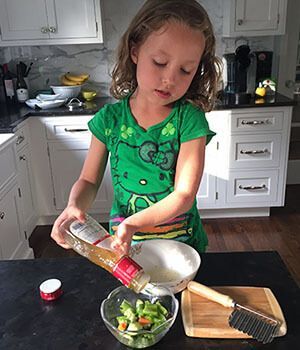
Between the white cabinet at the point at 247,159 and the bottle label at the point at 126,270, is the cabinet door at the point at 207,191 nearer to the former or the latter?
the white cabinet at the point at 247,159

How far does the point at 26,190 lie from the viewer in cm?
265

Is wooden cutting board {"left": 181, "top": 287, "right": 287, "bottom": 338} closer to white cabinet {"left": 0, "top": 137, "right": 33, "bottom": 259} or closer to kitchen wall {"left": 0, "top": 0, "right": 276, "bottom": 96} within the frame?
white cabinet {"left": 0, "top": 137, "right": 33, "bottom": 259}

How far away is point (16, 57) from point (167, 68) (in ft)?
8.57

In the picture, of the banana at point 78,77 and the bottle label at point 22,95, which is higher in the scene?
the banana at point 78,77

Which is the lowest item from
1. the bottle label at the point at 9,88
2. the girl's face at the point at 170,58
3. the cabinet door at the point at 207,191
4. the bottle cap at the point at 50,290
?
the cabinet door at the point at 207,191

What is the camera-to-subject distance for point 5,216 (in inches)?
86.4

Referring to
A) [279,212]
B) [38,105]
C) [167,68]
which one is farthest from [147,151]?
[279,212]

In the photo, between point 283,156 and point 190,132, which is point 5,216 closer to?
point 190,132

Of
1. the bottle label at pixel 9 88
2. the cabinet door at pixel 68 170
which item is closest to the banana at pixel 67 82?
the bottle label at pixel 9 88

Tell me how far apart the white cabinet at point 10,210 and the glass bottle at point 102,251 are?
1.43 meters

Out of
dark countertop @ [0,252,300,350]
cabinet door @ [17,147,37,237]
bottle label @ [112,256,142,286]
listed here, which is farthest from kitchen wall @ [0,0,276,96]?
bottle label @ [112,256,142,286]

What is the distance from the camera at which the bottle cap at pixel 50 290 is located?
87cm

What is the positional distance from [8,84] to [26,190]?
0.91m

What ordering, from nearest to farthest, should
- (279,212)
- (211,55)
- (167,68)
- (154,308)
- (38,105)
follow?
1. (154,308)
2. (167,68)
3. (211,55)
4. (38,105)
5. (279,212)
